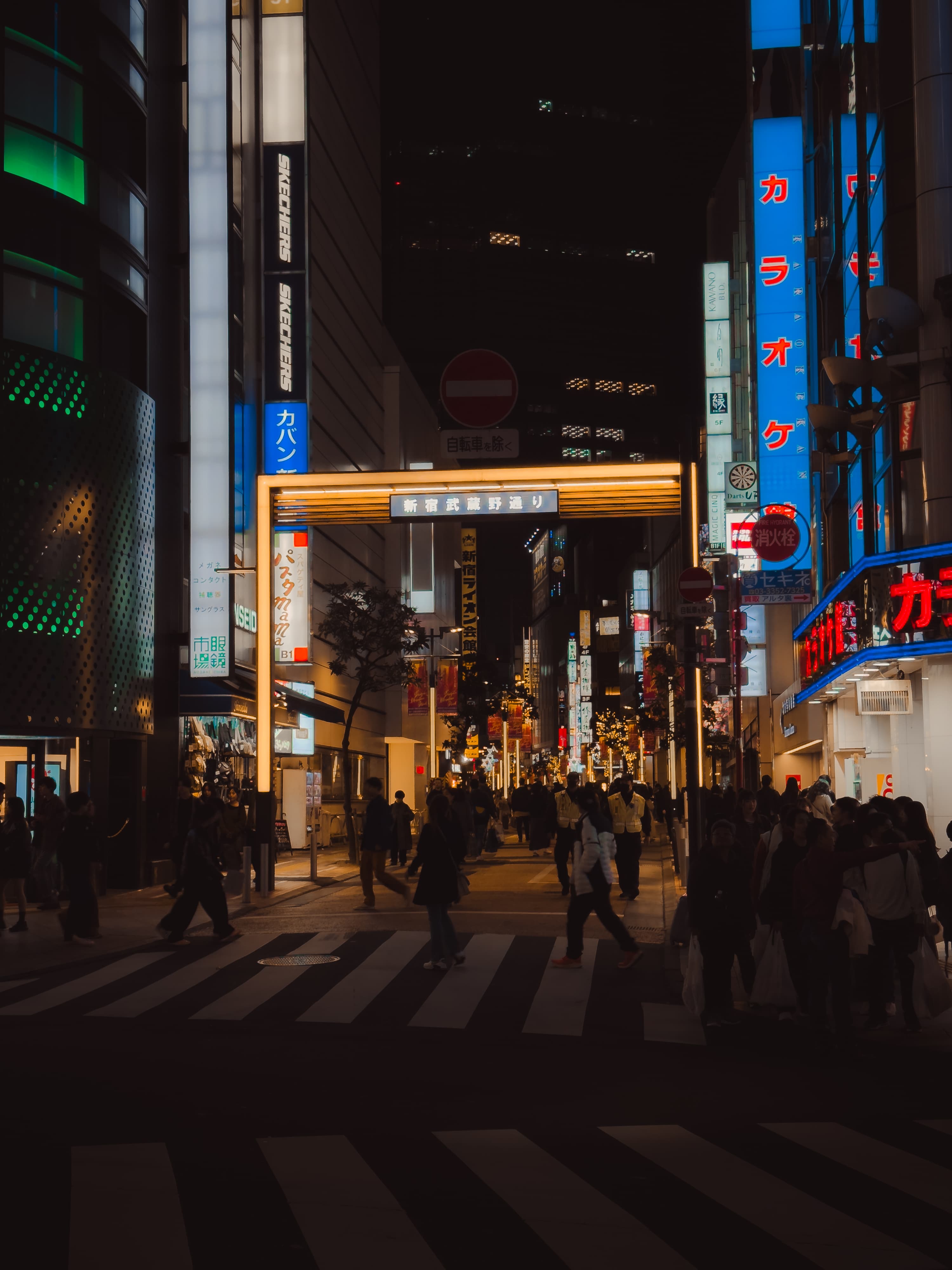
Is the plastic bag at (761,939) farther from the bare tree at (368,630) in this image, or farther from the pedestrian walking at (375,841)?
the bare tree at (368,630)

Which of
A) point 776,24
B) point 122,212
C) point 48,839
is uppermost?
point 776,24

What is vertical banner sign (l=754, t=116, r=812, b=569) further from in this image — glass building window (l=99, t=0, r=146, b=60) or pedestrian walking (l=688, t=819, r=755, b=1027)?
pedestrian walking (l=688, t=819, r=755, b=1027)

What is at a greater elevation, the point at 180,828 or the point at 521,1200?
the point at 180,828

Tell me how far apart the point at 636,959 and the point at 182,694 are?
14.8 metres

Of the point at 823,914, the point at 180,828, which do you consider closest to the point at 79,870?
the point at 180,828

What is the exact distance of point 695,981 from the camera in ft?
37.2

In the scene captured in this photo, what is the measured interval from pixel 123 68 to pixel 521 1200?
24830 mm

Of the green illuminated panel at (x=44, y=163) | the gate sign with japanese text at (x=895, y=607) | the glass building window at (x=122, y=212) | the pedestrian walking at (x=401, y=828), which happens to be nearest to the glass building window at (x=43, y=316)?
the green illuminated panel at (x=44, y=163)

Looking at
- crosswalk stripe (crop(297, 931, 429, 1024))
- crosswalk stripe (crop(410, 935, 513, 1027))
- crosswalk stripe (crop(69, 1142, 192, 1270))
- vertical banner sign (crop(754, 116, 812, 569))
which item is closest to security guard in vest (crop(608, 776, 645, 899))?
crosswalk stripe (crop(410, 935, 513, 1027))

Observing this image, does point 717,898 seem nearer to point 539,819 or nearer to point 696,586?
point 696,586

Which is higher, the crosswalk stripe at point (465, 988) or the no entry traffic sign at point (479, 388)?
the no entry traffic sign at point (479, 388)

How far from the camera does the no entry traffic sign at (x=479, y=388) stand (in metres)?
17.4

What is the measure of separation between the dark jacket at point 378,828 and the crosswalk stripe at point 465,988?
142 inches

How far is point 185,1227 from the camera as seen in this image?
5.91 meters
